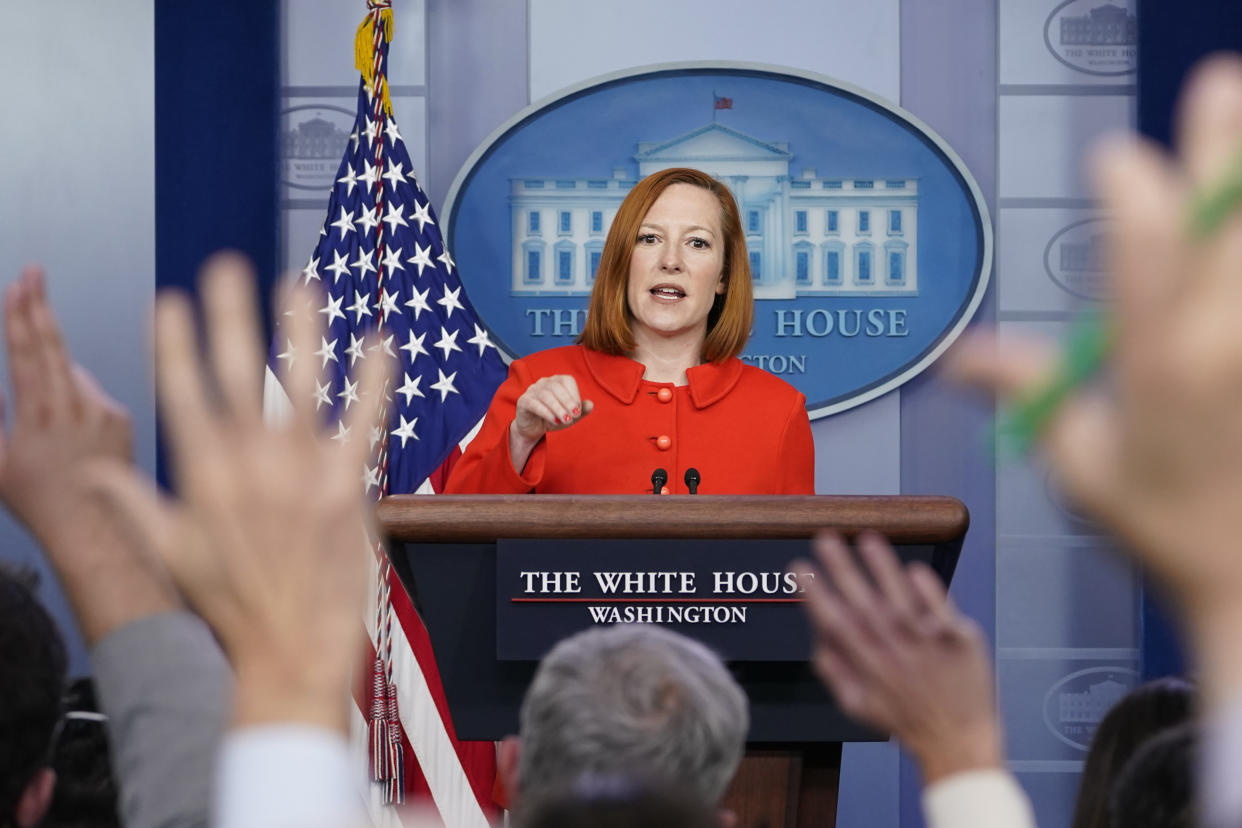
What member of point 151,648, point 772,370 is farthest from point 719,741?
point 772,370

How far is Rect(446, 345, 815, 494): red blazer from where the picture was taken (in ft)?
9.21

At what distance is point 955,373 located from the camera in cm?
63

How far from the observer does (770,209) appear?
4.15 meters

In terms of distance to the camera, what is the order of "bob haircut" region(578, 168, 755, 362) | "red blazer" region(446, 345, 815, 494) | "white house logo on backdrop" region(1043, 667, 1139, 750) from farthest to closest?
"white house logo on backdrop" region(1043, 667, 1139, 750), "bob haircut" region(578, 168, 755, 362), "red blazer" region(446, 345, 815, 494)

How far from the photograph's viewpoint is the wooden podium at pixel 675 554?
6.35ft

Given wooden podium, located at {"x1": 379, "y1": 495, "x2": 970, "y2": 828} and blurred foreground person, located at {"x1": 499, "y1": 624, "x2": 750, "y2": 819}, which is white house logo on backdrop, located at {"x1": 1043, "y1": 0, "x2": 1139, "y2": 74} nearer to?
wooden podium, located at {"x1": 379, "y1": 495, "x2": 970, "y2": 828}

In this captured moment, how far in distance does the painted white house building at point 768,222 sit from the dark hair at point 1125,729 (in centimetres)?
281

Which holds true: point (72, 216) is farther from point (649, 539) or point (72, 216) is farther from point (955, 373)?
point (955, 373)

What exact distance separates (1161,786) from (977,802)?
7.6 inches

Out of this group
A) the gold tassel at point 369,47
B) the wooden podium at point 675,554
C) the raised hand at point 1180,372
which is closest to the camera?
the raised hand at point 1180,372

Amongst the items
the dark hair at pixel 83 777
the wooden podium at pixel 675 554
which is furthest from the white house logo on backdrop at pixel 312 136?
the dark hair at pixel 83 777

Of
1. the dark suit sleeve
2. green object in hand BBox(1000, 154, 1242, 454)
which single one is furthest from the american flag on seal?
green object in hand BBox(1000, 154, 1242, 454)

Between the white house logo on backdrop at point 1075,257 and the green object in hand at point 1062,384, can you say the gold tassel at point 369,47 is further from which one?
the green object in hand at point 1062,384

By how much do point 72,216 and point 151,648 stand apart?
10.9 feet
